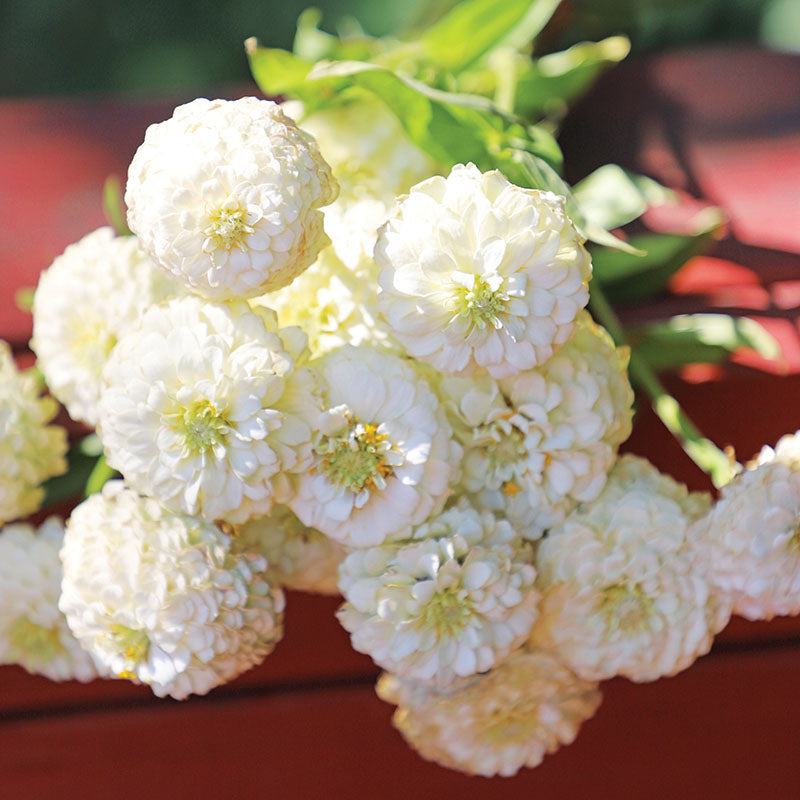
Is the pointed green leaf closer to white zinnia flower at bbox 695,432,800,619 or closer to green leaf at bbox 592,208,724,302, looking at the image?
green leaf at bbox 592,208,724,302

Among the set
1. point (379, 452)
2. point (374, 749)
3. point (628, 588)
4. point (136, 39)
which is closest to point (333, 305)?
point (379, 452)

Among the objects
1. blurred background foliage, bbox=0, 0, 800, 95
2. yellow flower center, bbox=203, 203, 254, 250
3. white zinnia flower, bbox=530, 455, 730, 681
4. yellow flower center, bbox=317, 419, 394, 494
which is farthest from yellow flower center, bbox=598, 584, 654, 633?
blurred background foliage, bbox=0, 0, 800, 95

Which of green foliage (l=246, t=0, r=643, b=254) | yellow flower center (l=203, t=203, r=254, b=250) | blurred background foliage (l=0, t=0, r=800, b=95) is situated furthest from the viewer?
blurred background foliage (l=0, t=0, r=800, b=95)

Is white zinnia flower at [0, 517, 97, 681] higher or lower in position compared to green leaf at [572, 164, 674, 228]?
lower

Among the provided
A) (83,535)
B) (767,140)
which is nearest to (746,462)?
(767,140)

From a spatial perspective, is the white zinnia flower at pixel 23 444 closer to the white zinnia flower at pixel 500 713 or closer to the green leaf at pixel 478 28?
the white zinnia flower at pixel 500 713

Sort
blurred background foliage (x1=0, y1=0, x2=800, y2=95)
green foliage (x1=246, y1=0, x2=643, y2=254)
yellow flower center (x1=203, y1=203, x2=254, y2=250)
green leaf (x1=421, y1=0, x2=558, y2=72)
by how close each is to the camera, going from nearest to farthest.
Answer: yellow flower center (x1=203, y1=203, x2=254, y2=250) < green foliage (x1=246, y1=0, x2=643, y2=254) < green leaf (x1=421, y1=0, x2=558, y2=72) < blurred background foliage (x1=0, y1=0, x2=800, y2=95)

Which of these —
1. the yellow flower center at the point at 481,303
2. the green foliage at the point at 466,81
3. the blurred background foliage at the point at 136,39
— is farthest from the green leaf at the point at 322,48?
the blurred background foliage at the point at 136,39
